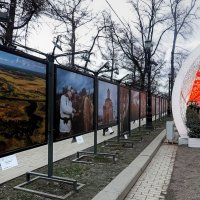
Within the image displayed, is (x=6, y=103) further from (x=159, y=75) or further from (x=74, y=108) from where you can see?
(x=159, y=75)

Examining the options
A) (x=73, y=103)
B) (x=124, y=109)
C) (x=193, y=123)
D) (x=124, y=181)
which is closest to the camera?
(x=124, y=181)

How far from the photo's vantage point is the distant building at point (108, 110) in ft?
34.3

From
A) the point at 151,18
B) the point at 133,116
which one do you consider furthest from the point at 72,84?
the point at 151,18

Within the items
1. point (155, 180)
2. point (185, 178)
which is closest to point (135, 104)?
point (185, 178)

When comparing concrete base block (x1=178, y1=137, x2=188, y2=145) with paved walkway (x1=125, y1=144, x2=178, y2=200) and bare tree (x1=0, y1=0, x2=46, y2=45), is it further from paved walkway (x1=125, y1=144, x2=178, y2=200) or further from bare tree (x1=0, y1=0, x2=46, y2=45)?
bare tree (x1=0, y1=0, x2=46, y2=45)

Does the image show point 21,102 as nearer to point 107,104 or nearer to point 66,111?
point 66,111

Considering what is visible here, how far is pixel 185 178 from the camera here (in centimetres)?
775

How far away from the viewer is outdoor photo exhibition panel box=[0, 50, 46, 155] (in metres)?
4.88

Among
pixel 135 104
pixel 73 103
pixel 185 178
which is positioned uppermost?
pixel 135 104

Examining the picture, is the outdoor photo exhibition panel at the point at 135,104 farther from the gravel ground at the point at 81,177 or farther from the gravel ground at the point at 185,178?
the gravel ground at the point at 81,177

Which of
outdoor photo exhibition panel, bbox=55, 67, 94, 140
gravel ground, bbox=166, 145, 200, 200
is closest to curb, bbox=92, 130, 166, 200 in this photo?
gravel ground, bbox=166, 145, 200, 200

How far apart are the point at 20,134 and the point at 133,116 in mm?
10344

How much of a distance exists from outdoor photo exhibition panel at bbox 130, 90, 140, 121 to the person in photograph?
7570 mm

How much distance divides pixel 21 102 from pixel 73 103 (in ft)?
7.40
